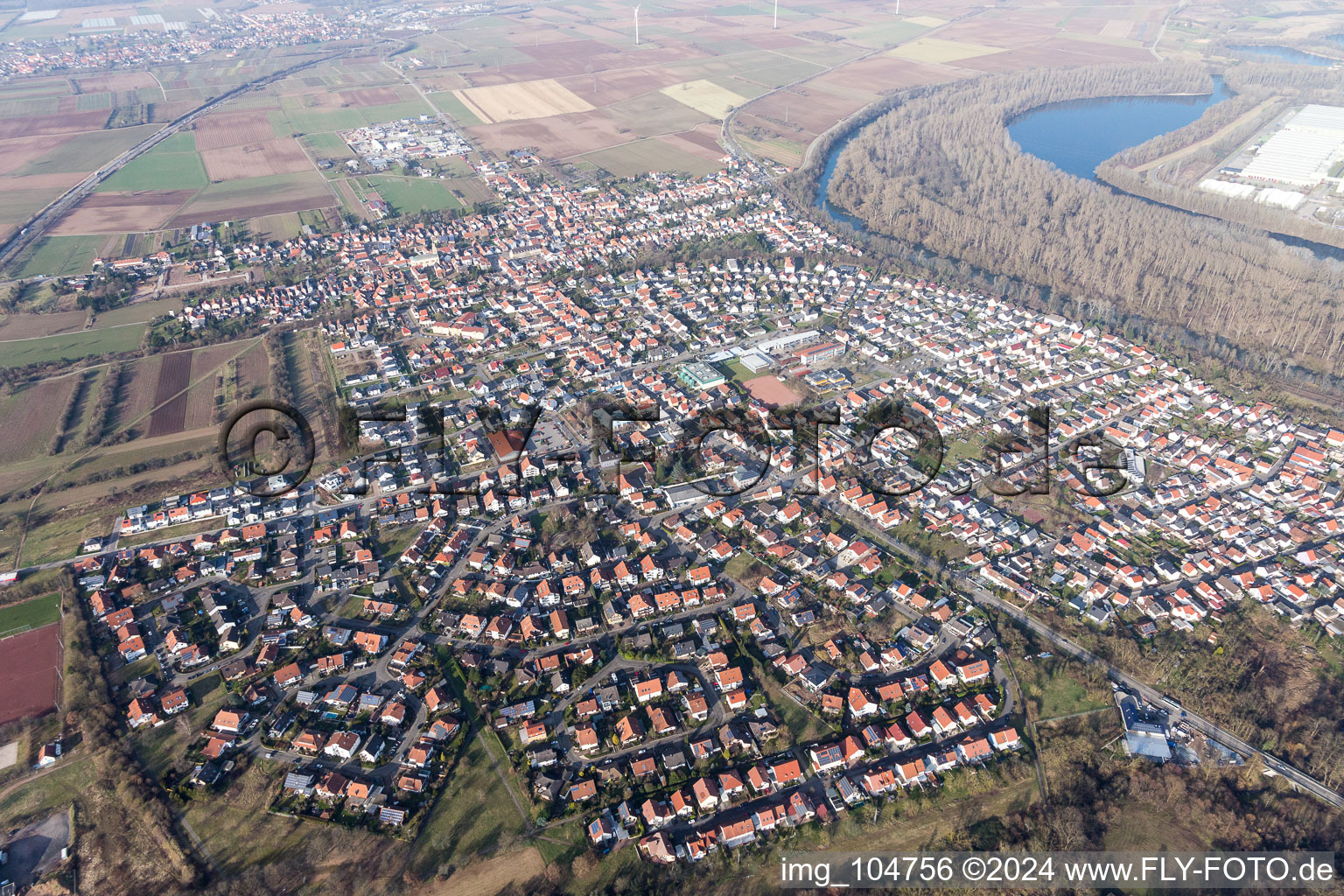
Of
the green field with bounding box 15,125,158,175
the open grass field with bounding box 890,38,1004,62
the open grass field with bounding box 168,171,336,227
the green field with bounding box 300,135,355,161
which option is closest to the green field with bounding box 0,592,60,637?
the open grass field with bounding box 168,171,336,227

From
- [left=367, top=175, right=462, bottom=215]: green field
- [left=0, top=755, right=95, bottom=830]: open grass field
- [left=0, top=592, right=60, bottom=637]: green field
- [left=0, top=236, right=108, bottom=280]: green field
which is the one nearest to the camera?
[left=0, top=755, right=95, bottom=830]: open grass field

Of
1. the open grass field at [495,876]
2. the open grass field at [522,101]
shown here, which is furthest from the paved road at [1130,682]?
the open grass field at [522,101]

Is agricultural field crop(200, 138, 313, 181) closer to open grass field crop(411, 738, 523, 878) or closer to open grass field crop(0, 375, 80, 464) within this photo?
open grass field crop(0, 375, 80, 464)

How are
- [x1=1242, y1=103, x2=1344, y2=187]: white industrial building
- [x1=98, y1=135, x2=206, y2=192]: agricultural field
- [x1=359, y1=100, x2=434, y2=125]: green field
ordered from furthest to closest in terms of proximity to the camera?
[x1=359, y1=100, x2=434, y2=125]: green field
[x1=98, y1=135, x2=206, y2=192]: agricultural field
[x1=1242, y1=103, x2=1344, y2=187]: white industrial building

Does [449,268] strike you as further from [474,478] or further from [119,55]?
[119,55]

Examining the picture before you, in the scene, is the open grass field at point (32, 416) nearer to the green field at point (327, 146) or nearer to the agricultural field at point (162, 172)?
the agricultural field at point (162, 172)

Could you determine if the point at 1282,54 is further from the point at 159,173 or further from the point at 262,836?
the point at 262,836

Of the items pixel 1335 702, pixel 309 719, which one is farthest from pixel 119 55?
pixel 1335 702

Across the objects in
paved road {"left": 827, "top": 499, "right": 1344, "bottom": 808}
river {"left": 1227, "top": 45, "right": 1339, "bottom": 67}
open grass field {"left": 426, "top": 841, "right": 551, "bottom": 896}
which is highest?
river {"left": 1227, "top": 45, "right": 1339, "bottom": 67}

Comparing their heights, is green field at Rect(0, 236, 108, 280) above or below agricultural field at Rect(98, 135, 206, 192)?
below
